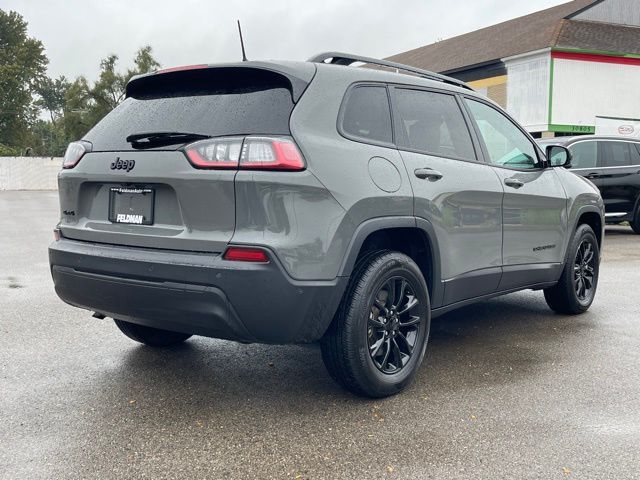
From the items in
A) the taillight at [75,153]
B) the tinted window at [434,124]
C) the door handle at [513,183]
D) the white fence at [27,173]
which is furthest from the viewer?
the white fence at [27,173]

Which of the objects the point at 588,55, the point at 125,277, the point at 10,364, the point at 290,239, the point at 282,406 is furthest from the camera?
the point at 588,55

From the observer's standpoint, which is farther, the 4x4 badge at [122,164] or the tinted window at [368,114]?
the tinted window at [368,114]

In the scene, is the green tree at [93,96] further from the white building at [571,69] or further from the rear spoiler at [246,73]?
the rear spoiler at [246,73]

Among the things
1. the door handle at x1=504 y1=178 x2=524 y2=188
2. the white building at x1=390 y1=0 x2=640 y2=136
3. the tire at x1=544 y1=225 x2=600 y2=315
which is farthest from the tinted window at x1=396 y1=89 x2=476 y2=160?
the white building at x1=390 y1=0 x2=640 y2=136

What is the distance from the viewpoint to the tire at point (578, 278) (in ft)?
18.6

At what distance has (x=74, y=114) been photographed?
65.1 metres

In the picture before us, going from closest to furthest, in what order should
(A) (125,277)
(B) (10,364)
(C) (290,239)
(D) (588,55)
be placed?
(C) (290,239), (A) (125,277), (B) (10,364), (D) (588,55)

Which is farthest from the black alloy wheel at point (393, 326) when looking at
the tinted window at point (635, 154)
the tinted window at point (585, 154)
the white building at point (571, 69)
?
the white building at point (571, 69)

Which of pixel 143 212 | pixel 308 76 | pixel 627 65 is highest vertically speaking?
pixel 627 65

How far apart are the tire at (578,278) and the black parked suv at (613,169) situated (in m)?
6.39

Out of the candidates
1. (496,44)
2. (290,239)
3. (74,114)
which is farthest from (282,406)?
(74,114)

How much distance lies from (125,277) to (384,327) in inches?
55.3

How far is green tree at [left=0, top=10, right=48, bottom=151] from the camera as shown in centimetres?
5705

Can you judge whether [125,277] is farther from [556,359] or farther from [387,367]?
[556,359]
